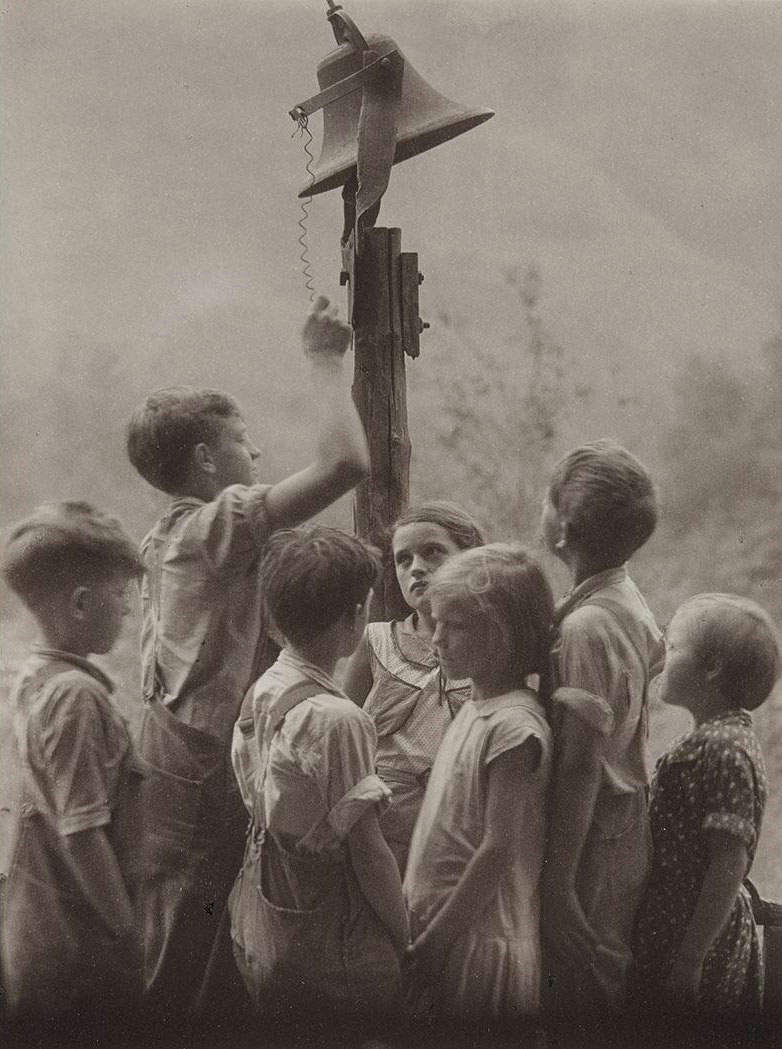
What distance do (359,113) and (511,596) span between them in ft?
4.52

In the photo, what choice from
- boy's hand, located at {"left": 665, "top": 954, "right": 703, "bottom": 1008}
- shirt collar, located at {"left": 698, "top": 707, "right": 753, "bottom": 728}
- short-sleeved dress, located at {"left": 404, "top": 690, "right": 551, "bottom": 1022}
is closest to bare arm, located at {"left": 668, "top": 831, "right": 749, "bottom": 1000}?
boy's hand, located at {"left": 665, "top": 954, "right": 703, "bottom": 1008}

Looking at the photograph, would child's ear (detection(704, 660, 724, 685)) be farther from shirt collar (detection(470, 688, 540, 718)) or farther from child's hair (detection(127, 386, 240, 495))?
child's hair (detection(127, 386, 240, 495))

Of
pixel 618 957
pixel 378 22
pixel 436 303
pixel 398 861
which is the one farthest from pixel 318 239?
pixel 618 957

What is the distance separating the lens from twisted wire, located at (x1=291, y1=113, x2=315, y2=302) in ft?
13.4

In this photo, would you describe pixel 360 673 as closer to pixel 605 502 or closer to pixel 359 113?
pixel 605 502

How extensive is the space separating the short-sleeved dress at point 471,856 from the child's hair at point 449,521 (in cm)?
43

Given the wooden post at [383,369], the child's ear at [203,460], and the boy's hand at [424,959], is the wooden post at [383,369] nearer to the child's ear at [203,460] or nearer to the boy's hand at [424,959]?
the child's ear at [203,460]

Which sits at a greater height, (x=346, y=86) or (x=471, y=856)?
(x=346, y=86)

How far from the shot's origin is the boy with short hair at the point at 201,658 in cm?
371

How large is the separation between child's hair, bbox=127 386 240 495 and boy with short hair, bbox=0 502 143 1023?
0.58ft

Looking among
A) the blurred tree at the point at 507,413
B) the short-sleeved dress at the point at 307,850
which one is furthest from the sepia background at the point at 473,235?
the short-sleeved dress at the point at 307,850

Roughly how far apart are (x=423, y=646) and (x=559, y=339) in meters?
0.97

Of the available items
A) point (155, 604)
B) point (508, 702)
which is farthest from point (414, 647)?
point (155, 604)

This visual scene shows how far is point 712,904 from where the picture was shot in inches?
147
